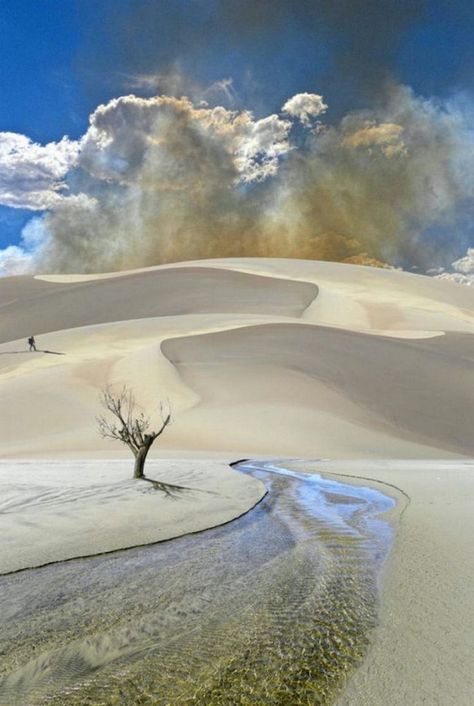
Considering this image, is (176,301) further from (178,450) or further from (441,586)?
(441,586)

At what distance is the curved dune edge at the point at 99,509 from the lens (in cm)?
833

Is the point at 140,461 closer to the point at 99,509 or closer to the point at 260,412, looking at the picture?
the point at 99,509

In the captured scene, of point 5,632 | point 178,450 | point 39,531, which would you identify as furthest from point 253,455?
point 5,632

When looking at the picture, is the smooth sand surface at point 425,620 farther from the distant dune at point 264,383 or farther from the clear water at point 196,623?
the distant dune at point 264,383

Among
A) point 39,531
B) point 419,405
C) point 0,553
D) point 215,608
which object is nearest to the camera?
point 215,608

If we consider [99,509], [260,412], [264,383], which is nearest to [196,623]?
[99,509]

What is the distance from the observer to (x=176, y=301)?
70750mm

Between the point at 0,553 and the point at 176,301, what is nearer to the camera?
the point at 0,553

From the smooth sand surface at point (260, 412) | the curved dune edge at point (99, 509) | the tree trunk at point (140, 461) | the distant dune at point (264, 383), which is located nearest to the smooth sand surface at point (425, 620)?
the smooth sand surface at point (260, 412)

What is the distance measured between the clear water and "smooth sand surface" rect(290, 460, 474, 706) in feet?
0.65

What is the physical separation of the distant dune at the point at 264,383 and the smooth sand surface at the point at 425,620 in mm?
16906

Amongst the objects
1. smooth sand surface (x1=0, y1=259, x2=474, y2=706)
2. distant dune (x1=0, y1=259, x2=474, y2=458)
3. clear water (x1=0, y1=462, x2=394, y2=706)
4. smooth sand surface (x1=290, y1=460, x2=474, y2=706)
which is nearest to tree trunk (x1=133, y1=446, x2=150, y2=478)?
smooth sand surface (x1=0, y1=259, x2=474, y2=706)

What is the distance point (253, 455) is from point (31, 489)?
14.2m

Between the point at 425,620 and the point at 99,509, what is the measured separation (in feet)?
23.7
